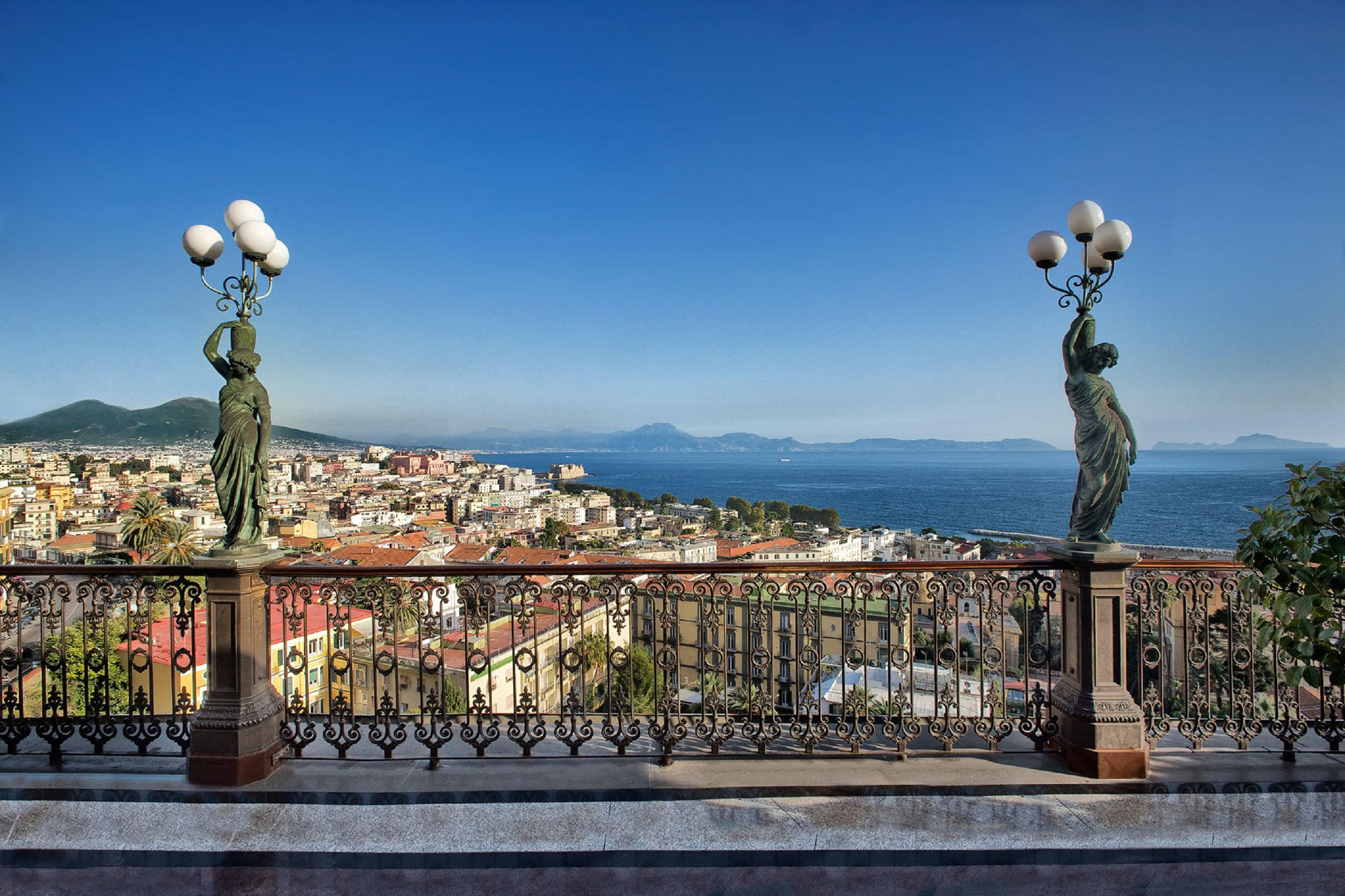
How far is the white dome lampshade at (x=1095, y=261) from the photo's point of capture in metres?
3.21

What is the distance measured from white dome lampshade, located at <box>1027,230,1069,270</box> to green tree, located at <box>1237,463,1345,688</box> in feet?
4.50

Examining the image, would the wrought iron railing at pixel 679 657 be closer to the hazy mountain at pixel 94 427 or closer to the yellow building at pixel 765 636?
the yellow building at pixel 765 636

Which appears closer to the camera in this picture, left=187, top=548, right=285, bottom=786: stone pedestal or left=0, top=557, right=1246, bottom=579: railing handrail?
left=187, top=548, right=285, bottom=786: stone pedestal

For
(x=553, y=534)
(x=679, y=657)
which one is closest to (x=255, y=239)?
(x=679, y=657)

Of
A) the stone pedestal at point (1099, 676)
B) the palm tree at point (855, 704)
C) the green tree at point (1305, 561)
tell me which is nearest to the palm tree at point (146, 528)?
the palm tree at point (855, 704)

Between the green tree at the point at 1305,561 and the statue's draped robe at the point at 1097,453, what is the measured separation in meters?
0.51

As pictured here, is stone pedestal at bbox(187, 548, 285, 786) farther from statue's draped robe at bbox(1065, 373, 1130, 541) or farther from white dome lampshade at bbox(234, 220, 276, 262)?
statue's draped robe at bbox(1065, 373, 1130, 541)

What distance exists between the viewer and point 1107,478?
304cm

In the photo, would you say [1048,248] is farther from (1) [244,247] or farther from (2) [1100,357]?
(1) [244,247]

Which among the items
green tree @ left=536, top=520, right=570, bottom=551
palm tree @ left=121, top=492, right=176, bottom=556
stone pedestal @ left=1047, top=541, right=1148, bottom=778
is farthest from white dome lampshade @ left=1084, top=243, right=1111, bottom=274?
green tree @ left=536, top=520, right=570, bottom=551

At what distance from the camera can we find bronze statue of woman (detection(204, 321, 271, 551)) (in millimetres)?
3023

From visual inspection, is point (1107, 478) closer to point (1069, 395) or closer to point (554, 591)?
point (1069, 395)

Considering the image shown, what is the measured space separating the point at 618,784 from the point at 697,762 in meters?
0.42

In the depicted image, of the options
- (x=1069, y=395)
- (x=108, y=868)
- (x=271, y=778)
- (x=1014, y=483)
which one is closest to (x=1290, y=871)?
(x=1069, y=395)
